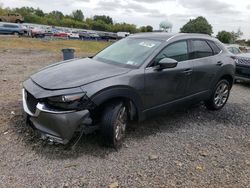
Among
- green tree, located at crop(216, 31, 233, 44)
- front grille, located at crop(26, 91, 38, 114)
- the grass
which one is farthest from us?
green tree, located at crop(216, 31, 233, 44)

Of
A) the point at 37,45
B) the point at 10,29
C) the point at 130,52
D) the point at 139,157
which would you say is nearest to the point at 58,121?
the point at 139,157

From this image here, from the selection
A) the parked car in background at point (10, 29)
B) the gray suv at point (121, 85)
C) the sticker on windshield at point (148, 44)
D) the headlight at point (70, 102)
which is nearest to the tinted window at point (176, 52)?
the gray suv at point (121, 85)

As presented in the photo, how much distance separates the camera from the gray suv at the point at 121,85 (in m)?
3.70

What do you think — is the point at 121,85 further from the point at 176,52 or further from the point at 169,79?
the point at 176,52

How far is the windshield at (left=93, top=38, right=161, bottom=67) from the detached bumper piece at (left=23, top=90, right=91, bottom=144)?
51.2 inches

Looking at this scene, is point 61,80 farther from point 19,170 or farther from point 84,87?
point 19,170

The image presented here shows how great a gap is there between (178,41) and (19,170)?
10.8ft

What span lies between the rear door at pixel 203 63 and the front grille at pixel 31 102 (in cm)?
278

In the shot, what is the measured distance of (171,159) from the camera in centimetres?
402

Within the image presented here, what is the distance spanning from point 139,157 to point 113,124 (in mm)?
603

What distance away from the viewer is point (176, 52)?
502 centimetres

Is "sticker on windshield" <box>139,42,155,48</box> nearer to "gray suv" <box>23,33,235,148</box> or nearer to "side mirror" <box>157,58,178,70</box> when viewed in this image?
"gray suv" <box>23,33,235,148</box>

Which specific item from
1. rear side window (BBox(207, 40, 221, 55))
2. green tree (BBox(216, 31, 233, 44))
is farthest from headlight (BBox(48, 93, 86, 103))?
green tree (BBox(216, 31, 233, 44))

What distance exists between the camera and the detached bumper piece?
362cm
